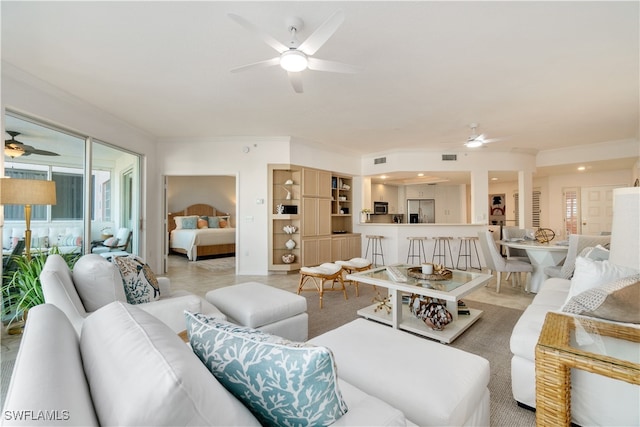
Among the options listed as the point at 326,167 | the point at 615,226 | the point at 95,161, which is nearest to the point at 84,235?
the point at 95,161

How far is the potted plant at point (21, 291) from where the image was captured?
2.67 m

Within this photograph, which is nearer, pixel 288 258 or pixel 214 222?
pixel 288 258

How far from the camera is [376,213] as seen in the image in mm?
8742

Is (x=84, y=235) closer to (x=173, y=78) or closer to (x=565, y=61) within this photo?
(x=173, y=78)

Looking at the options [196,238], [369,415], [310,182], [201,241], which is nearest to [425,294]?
[369,415]

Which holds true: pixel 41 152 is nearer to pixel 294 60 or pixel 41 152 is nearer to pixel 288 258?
pixel 294 60

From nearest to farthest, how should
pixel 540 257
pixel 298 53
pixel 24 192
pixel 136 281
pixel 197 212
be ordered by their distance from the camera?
pixel 136 281 → pixel 298 53 → pixel 24 192 → pixel 540 257 → pixel 197 212

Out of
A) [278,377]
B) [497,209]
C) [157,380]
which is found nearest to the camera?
[157,380]

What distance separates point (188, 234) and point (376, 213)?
538cm

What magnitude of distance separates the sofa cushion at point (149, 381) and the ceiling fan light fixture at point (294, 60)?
2.18 metres

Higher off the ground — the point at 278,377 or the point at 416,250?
the point at 278,377

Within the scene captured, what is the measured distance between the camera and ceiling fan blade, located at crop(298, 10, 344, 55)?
1794mm

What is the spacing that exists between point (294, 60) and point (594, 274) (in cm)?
266

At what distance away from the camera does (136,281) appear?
212 centimetres
